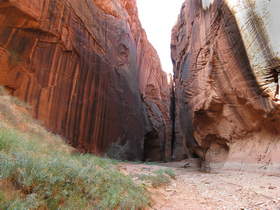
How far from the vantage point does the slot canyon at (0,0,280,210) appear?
7145 millimetres

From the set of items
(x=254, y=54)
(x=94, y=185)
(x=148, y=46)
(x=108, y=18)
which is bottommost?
(x=94, y=185)

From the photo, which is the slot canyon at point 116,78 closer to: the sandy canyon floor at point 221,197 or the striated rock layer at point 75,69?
the striated rock layer at point 75,69

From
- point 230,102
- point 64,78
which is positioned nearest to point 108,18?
point 64,78

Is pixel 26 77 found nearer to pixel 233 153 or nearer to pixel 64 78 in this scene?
pixel 64 78

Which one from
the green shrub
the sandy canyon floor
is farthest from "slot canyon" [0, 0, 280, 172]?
the green shrub

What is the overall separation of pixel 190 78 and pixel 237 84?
4316 mm

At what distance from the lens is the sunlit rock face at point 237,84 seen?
6984mm

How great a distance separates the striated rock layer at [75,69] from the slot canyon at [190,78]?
5cm

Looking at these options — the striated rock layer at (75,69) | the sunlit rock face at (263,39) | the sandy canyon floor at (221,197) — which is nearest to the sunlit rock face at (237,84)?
the sunlit rock face at (263,39)

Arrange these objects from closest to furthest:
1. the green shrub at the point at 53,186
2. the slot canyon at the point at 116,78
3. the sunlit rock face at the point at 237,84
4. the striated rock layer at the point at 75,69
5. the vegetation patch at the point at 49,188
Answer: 1. the vegetation patch at the point at 49,188
2. the green shrub at the point at 53,186
3. the sunlit rock face at the point at 237,84
4. the slot canyon at the point at 116,78
5. the striated rock layer at the point at 75,69

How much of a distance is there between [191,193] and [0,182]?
3845 millimetres

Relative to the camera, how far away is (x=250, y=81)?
7672 mm

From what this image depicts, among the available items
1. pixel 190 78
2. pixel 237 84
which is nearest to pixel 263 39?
pixel 237 84

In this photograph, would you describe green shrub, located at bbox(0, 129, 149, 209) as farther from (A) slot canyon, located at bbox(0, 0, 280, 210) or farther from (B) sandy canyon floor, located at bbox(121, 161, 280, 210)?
(A) slot canyon, located at bbox(0, 0, 280, 210)
